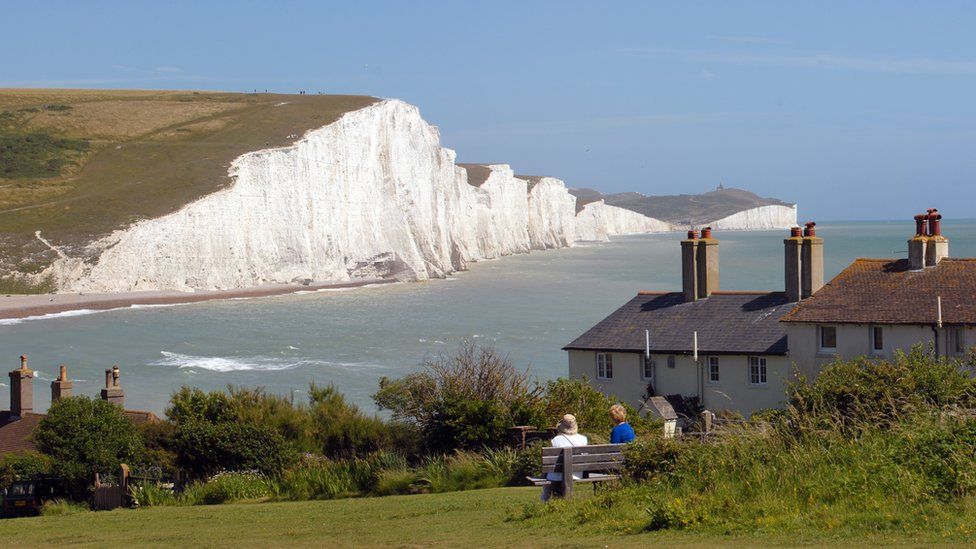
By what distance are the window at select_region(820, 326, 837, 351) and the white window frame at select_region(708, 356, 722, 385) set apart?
7.43ft

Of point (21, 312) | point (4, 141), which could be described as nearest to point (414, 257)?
point (4, 141)

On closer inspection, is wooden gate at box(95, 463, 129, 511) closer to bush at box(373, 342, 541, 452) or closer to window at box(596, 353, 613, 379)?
bush at box(373, 342, 541, 452)

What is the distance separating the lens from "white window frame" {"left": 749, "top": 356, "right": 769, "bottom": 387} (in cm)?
2564

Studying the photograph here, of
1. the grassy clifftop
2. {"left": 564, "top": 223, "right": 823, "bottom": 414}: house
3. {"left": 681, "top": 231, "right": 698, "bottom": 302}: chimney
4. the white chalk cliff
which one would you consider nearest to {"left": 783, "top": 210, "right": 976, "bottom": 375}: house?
{"left": 564, "top": 223, "right": 823, "bottom": 414}: house

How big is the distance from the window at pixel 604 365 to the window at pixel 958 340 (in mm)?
7283

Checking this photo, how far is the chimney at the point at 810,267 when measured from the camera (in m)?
27.0

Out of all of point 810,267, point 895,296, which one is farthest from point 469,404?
point 810,267

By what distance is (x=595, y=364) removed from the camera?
27703 millimetres

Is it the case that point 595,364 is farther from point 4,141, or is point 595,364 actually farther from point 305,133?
point 4,141

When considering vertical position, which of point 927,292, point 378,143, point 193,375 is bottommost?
point 193,375

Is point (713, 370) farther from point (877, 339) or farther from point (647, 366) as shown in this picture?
point (877, 339)

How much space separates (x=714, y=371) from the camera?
86.2ft

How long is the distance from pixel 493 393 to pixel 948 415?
890 cm

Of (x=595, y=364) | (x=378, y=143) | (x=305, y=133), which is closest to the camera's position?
(x=595, y=364)
